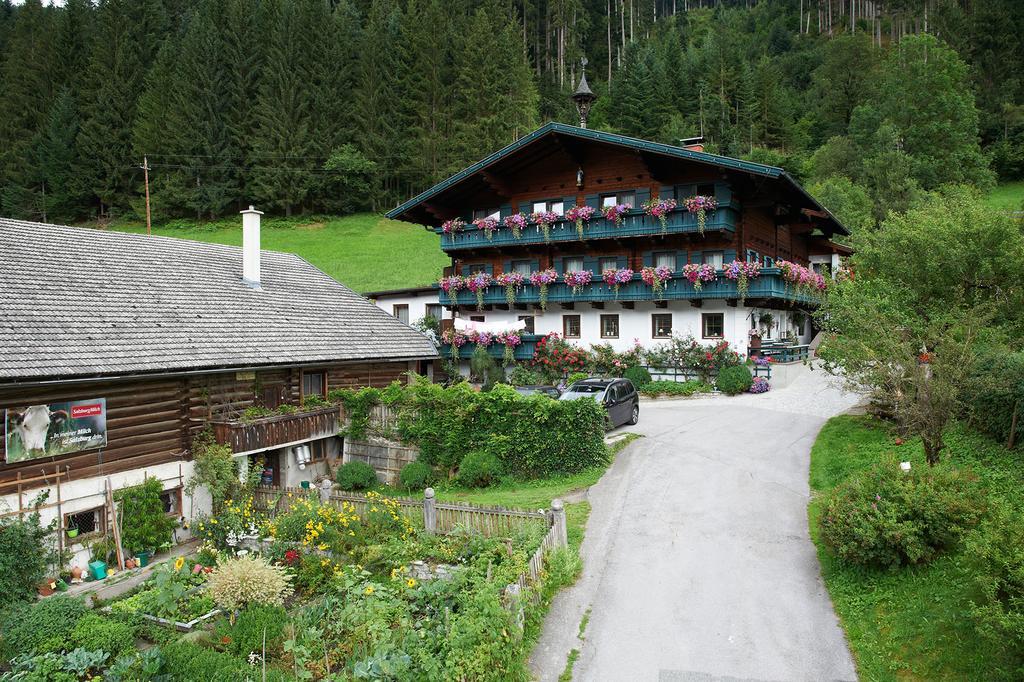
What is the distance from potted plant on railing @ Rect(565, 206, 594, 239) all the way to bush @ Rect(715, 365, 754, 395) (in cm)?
978

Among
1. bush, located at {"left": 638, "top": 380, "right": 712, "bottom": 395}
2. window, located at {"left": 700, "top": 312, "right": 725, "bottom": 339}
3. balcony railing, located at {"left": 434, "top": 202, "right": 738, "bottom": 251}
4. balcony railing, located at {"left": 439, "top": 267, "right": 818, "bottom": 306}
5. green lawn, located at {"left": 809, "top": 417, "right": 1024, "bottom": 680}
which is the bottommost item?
green lawn, located at {"left": 809, "top": 417, "right": 1024, "bottom": 680}

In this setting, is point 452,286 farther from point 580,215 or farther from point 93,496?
point 93,496

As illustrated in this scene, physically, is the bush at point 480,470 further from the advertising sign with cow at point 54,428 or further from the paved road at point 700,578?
the advertising sign with cow at point 54,428

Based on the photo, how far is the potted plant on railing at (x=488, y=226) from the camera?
109ft

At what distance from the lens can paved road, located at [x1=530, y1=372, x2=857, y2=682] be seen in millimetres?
8266

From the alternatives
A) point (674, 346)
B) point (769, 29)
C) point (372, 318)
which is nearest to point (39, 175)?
point (372, 318)

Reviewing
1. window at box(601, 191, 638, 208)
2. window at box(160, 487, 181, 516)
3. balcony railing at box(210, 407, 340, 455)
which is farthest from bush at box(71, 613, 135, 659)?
window at box(601, 191, 638, 208)

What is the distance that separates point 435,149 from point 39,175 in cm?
4284

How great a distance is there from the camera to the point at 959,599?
324 inches

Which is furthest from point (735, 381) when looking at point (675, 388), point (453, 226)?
point (453, 226)

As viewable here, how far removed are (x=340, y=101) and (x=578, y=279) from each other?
1873 inches

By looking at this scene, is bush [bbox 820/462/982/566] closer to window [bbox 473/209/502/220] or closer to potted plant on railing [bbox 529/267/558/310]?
potted plant on railing [bbox 529/267/558/310]

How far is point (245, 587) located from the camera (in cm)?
977

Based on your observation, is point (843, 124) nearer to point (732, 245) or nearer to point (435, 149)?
point (435, 149)
